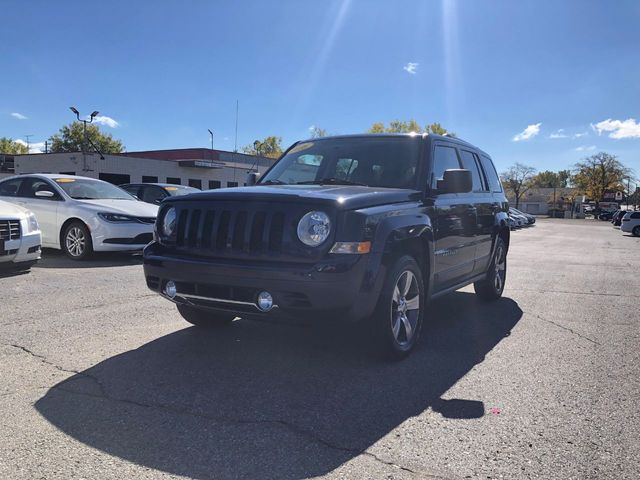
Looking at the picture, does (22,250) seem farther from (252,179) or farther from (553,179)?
(553,179)

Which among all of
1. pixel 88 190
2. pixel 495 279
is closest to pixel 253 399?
pixel 495 279

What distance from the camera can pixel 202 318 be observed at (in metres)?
4.88

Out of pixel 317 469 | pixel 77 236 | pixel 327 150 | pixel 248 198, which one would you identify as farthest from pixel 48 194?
pixel 317 469

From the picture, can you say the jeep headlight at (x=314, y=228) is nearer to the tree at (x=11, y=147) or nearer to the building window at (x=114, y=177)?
the building window at (x=114, y=177)

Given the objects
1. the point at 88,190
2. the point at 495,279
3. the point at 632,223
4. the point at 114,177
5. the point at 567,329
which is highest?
the point at 114,177

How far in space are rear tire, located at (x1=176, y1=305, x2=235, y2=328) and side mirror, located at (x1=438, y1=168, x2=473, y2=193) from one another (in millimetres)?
2243

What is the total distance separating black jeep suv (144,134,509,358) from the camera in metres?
3.56

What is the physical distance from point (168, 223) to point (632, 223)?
3737 cm

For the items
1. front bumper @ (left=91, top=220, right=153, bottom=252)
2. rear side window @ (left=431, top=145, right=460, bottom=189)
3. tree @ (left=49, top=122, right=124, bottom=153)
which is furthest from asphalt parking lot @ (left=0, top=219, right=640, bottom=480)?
tree @ (left=49, top=122, right=124, bottom=153)

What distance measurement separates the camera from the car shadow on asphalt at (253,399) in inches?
105

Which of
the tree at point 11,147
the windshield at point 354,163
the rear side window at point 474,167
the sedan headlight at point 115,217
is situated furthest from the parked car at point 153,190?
the tree at point 11,147

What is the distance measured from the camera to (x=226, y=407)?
321 centimetres

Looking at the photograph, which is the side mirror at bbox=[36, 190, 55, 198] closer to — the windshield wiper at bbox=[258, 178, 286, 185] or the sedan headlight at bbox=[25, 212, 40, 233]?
the sedan headlight at bbox=[25, 212, 40, 233]

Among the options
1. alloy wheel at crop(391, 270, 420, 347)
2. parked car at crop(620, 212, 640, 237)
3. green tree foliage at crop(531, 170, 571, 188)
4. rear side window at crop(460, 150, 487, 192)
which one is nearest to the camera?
alloy wheel at crop(391, 270, 420, 347)
